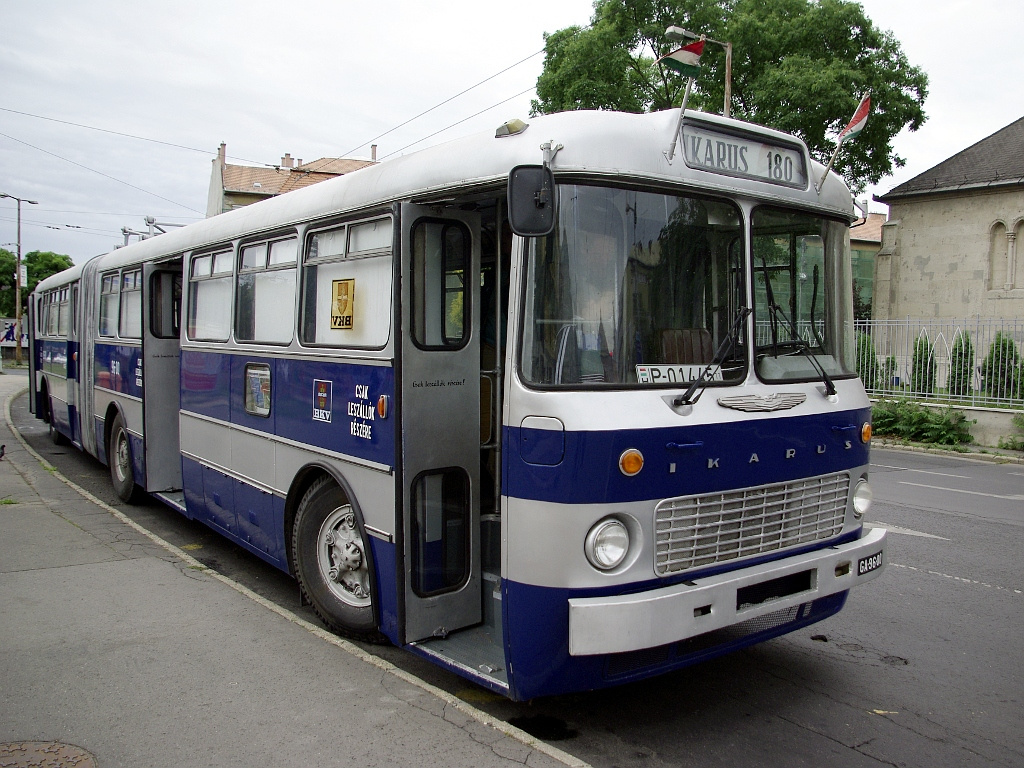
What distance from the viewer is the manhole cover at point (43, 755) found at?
3787 millimetres

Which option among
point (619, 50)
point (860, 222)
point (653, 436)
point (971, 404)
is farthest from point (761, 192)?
point (619, 50)

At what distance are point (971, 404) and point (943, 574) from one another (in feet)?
40.0

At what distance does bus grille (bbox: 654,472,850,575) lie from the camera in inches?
157

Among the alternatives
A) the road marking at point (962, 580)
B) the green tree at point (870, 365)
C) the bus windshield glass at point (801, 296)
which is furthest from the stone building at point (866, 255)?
the bus windshield glass at point (801, 296)

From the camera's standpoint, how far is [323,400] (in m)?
5.39

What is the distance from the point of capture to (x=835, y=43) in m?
28.6

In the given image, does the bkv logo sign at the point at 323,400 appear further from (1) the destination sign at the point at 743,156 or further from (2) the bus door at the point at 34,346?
(2) the bus door at the point at 34,346

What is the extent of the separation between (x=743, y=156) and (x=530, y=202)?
1.40 meters

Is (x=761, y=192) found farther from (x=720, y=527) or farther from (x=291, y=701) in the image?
(x=291, y=701)

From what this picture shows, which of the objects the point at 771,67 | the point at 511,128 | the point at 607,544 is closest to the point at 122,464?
the point at 511,128

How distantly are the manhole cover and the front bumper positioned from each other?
2.22 metres

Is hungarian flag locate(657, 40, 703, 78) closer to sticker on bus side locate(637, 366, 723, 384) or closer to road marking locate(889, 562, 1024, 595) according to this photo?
sticker on bus side locate(637, 366, 723, 384)

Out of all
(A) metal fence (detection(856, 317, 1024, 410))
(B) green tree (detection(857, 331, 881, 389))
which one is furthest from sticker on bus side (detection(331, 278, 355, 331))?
(B) green tree (detection(857, 331, 881, 389))

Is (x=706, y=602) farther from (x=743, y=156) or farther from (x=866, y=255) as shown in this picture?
(x=866, y=255)
